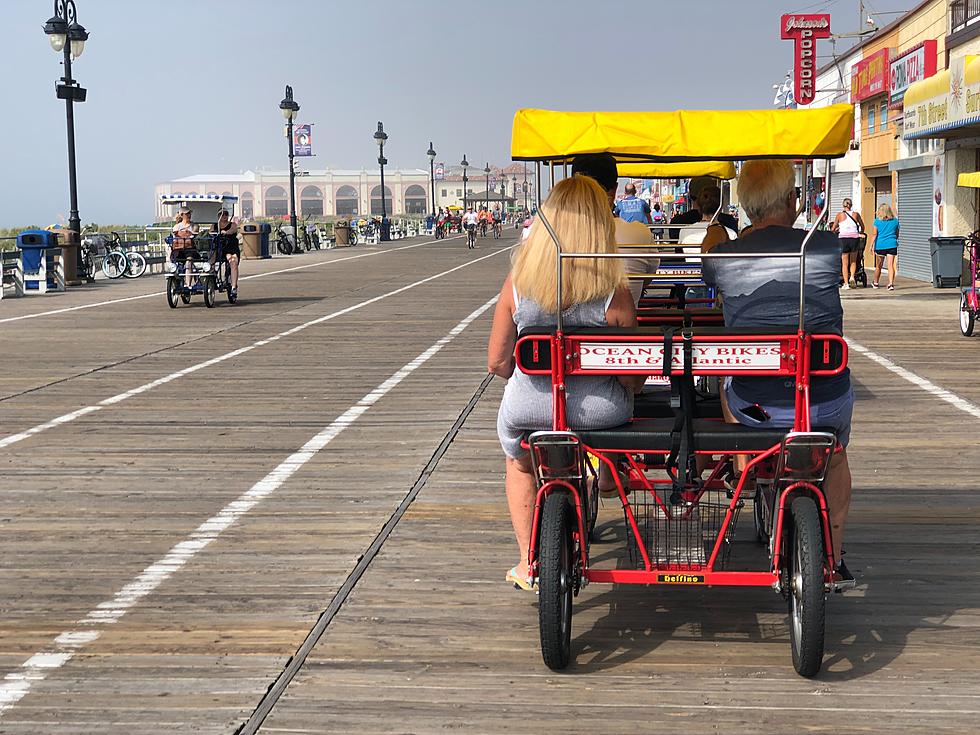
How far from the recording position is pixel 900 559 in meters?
6.60

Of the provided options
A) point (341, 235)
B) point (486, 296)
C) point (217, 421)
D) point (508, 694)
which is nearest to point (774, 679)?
point (508, 694)

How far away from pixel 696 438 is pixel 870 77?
35.2 meters

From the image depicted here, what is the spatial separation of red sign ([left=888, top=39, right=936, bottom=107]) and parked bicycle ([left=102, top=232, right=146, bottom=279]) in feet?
63.9

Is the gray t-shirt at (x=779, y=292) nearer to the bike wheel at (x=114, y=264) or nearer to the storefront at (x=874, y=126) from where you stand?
the storefront at (x=874, y=126)

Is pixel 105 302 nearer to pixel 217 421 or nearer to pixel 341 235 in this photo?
pixel 217 421

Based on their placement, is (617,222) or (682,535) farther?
(617,222)

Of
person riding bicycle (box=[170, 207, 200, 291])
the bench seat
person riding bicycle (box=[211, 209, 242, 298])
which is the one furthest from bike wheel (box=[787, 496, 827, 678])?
person riding bicycle (box=[211, 209, 242, 298])

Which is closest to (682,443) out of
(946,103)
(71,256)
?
(946,103)

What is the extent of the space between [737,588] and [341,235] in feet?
198

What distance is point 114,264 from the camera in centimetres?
3684

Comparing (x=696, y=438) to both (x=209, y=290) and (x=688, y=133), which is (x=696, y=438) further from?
(x=209, y=290)

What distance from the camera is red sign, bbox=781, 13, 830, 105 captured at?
4266cm

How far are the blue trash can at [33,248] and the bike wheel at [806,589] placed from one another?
26169mm

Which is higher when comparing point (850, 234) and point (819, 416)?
point (850, 234)
